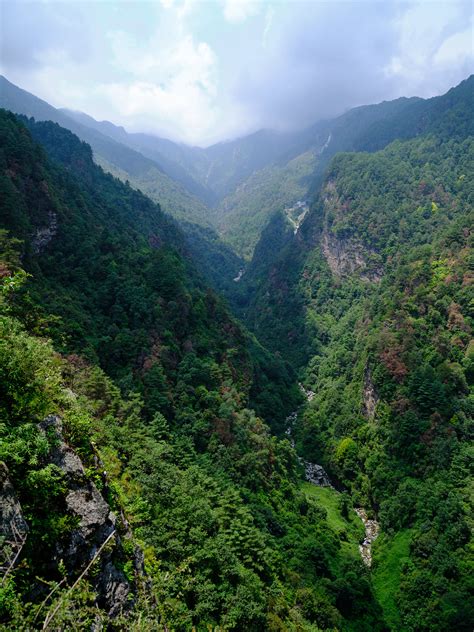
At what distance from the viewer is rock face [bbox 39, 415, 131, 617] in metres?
14.3

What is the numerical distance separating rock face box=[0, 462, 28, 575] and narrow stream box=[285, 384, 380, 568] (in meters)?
55.6

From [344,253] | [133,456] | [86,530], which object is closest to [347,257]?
[344,253]

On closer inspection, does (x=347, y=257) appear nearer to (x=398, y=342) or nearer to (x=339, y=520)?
(x=398, y=342)

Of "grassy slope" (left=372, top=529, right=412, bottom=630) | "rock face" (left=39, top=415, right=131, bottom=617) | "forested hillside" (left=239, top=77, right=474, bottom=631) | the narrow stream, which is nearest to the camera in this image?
"rock face" (left=39, top=415, right=131, bottom=617)

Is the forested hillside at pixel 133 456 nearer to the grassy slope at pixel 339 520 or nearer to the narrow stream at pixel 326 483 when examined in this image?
the grassy slope at pixel 339 520

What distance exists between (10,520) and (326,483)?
7018cm

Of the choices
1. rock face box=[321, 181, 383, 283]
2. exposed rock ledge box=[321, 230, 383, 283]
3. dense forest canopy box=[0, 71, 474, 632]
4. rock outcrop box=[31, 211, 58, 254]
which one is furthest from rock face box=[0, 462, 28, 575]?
exposed rock ledge box=[321, 230, 383, 283]

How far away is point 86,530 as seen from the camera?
48.4 ft

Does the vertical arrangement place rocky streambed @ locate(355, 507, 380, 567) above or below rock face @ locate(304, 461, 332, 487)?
above

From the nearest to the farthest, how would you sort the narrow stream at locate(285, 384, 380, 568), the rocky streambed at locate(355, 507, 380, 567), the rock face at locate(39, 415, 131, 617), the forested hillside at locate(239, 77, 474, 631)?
the rock face at locate(39, 415, 131, 617) → the forested hillside at locate(239, 77, 474, 631) → the rocky streambed at locate(355, 507, 380, 567) → the narrow stream at locate(285, 384, 380, 568)

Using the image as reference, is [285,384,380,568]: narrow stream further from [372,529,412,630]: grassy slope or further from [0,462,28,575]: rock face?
[0,462,28,575]: rock face

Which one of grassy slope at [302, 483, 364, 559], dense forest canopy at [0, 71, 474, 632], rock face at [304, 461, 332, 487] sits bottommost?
rock face at [304, 461, 332, 487]

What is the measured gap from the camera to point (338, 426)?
80188 mm

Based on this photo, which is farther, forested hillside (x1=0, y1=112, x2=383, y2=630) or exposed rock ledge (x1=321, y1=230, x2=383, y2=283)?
exposed rock ledge (x1=321, y1=230, x2=383, y2=283)
